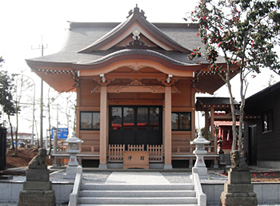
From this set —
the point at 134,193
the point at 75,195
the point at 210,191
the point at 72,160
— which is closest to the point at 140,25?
the point at 72,160

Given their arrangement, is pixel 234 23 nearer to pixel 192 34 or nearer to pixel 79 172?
pixel 192 34

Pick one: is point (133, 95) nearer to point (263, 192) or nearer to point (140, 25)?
point (140, 25)

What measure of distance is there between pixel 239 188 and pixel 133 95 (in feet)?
28.4

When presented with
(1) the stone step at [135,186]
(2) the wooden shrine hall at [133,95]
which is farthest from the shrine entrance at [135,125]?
(1) the stone step at [135,186]

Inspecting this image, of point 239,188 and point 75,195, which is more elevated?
point 239,188

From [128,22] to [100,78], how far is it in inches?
120

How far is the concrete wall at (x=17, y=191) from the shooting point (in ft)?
32.9

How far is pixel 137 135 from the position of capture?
55.4 feet

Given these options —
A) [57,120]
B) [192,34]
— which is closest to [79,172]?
[192,34]

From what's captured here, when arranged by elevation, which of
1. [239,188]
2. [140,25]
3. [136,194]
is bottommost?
[136,194]

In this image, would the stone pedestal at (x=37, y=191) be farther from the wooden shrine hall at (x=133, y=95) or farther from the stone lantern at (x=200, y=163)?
the wooden shrine hall at (x=133, y=95)

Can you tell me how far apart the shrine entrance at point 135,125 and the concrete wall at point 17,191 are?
22.7ft

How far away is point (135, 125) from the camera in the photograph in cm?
1689

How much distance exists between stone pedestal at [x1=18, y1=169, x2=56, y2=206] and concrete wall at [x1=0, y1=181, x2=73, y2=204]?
67 cm
